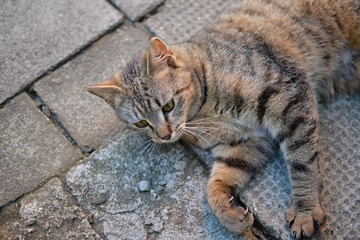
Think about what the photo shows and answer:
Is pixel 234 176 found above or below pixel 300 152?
below

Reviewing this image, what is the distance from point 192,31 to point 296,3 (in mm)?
773

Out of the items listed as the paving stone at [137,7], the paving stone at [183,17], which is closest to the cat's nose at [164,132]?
the paving stone at [183,17]

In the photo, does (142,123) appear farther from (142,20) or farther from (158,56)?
(142,20)

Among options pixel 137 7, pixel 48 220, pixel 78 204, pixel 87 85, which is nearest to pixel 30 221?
pixel 48 220

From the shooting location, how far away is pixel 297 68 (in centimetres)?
302

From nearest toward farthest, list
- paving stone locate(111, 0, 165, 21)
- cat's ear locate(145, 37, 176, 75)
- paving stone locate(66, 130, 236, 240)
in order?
cat's ear locate(145, 37, 176, 75), paving stone locate(66, 130, 236, 240), paving stone locate(111, 0, 165, 21)

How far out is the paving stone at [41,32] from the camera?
357 cm

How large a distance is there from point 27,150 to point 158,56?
1114 millimetres

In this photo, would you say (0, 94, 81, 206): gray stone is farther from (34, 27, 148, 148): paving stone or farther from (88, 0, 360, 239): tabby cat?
(88, 0, 360, 239): tabby cat

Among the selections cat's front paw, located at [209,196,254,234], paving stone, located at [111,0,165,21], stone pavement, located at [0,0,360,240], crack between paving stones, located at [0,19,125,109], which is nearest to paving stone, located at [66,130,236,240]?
stone pavement, located at [0,0,360,240]

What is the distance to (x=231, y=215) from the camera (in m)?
2.79

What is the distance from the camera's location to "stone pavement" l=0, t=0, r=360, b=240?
9.71 feet

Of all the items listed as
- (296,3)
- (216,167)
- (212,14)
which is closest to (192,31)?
(212,14)

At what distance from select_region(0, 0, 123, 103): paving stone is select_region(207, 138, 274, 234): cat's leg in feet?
4.33
